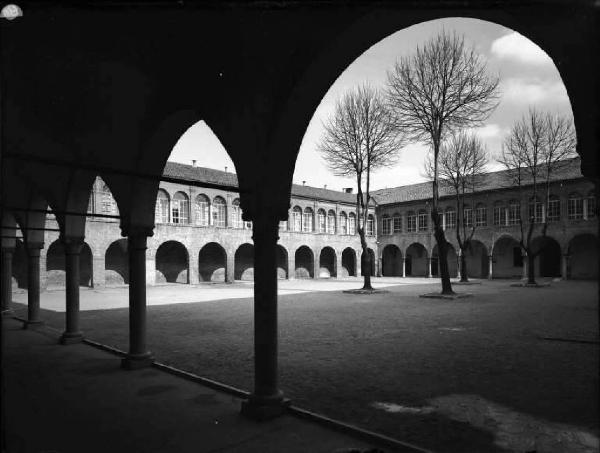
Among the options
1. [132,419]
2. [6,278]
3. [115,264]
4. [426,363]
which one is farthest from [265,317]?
[115,264]

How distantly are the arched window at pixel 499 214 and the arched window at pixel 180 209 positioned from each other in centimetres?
2555

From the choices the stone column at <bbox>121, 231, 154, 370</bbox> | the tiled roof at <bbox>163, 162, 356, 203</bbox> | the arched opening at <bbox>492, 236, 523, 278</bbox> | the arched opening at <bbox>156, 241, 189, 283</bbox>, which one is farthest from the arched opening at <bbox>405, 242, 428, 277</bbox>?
the stone column at <bbox>121, 231, 154, 370</bbox>

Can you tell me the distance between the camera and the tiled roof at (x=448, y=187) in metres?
33.7

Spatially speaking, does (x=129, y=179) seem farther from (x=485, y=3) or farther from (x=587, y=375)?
(x=587, y=375)

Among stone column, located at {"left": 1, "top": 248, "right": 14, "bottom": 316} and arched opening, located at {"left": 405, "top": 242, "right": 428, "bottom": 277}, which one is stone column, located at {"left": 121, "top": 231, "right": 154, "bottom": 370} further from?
arched opening, located at {"left": 405, "top": 242, "right": 428, "bottom": 277}

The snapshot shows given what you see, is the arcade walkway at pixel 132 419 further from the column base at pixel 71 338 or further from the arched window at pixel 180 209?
the arched window at pixel 180 209

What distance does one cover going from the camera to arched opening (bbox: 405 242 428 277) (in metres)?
45.1

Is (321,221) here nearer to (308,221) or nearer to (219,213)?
(308,221)

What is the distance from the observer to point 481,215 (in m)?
38.7

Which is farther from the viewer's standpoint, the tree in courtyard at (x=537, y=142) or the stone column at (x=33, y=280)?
the tree in courtyard at (x=537, y=142)

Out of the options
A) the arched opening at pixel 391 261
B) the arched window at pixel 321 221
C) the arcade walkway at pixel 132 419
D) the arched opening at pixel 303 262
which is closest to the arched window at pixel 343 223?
the arched window at pixel 321 221

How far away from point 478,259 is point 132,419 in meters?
40.1

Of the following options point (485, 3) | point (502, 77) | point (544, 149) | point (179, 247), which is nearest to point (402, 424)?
point (485, 3)

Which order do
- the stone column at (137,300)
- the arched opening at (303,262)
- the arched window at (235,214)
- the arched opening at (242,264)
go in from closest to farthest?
the stone column at (137,300) → the arched window at (235,214) → the arched opening at (242,264) → the arched opening at (303,262)
